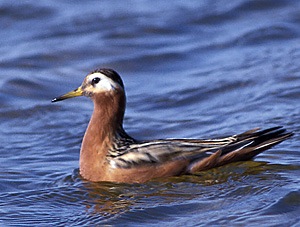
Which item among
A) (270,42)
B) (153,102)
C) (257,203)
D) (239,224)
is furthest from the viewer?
(270,42)

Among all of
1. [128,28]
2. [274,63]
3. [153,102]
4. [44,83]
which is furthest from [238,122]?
[128,28]

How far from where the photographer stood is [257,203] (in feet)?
32.6

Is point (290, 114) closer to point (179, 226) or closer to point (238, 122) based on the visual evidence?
point (238, 122)

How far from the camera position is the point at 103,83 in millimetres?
11445

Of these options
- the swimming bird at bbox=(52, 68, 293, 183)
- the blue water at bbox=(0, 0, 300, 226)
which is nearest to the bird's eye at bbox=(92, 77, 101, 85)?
the swimming bird at bbox=(52, 68, 293, 183)

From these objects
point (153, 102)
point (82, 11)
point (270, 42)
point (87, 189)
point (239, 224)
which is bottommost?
point (239, 224)

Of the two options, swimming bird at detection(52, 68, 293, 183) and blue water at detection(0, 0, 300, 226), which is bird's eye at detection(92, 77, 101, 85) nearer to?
swimming bird at detection(52, 68, 293, 183)

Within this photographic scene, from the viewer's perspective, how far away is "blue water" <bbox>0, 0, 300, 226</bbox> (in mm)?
10062

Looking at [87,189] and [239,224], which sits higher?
[87,189]

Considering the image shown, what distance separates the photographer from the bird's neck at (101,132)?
1116 cm

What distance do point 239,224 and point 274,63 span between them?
23.9 feet

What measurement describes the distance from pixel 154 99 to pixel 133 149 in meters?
3.90

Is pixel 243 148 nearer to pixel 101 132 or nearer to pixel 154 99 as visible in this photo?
pixel 101 132

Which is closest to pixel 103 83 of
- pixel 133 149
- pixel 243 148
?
pixel 133 149
